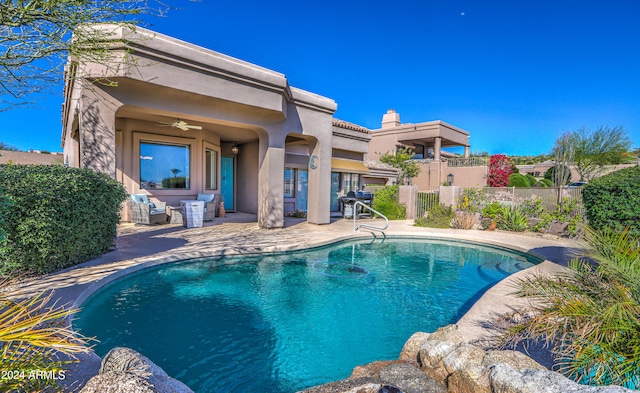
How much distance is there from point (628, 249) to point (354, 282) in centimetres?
584

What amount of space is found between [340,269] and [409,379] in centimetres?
628

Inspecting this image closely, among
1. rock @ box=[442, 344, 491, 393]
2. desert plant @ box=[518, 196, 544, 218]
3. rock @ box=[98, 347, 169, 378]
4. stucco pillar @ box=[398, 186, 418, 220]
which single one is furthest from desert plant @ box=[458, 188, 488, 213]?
rock @ box=[98, 347, 169, 378]

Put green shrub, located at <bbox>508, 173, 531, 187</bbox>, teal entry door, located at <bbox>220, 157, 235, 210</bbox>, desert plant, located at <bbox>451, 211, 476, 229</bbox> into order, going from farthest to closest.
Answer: green shrub, located at <bbox>508, 173, 531, 187</bbox>, teal entry door, located at <bbox>220, 157, 235, 210</bbox>, desert plant, located at <bbox>451, 211, 476, 229</bbox>

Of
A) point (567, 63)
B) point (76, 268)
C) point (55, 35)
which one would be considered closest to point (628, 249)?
point (55, 35)

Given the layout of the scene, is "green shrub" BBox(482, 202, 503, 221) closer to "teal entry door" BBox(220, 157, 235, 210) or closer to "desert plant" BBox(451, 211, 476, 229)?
"desert plant" BBox(451, 211, 476, 229)

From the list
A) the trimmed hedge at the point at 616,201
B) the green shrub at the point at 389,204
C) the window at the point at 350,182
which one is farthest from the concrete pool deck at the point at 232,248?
the window at the point at 350,182

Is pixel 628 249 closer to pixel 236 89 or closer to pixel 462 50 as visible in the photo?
pixel 236 89

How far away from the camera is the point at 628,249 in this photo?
164 inches

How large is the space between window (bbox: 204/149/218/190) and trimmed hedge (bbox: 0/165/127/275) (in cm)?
1019

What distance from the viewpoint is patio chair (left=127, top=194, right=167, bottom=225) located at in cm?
1455

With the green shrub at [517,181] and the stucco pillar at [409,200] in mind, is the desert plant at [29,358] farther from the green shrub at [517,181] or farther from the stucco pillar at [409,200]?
the green shrub at [517,181]

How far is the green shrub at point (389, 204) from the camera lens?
21438mm

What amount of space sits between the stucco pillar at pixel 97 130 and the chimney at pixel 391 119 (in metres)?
34.4

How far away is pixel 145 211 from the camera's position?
47.8 feet
